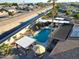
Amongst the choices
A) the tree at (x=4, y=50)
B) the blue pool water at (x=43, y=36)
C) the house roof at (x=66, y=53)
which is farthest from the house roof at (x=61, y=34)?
the tree at (x=4, y=50)

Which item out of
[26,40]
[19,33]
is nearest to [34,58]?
[26,40]

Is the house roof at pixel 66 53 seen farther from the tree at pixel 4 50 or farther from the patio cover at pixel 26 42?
the tree at pixel 4 50

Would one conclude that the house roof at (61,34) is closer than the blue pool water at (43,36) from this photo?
Yes

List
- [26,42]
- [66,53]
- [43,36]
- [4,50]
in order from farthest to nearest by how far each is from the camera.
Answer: [43,36]
[26,42]
[4,50]
[66,53]

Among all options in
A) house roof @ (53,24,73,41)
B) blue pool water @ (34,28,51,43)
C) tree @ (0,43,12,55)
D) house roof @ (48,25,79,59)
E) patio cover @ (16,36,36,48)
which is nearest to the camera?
house roof @ (48,25,79,59)

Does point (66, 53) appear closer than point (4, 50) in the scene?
Yes

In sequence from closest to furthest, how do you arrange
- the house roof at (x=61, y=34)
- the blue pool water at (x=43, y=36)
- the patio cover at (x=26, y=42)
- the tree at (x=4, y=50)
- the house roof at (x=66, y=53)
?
the house roof at (x=66, y=53)
the house roof at (x=61, y=34)
the tree at (x=4, y=50)
the patio cover at (x=26, y=42)
the blue pool water at (x=43, y=36)

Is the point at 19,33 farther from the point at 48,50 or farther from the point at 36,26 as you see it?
the point at 48,50

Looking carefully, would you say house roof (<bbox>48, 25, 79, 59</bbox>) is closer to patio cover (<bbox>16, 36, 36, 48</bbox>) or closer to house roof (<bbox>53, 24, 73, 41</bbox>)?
house roof (<bbox>53, 24, 73, 41</bbox>)

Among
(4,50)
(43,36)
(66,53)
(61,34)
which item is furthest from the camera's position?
(43,36)

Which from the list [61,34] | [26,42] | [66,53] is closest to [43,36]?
[26,42]

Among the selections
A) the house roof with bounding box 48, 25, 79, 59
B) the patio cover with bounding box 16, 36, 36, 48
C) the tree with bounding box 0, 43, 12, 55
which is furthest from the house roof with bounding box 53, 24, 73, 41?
the tree with bounding box 0, 43, 12, 55

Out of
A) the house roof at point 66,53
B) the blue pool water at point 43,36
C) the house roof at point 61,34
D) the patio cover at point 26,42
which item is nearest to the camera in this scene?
the house roof at point 66,53

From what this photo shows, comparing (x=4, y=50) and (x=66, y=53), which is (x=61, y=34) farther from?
(x=4, y=50)
